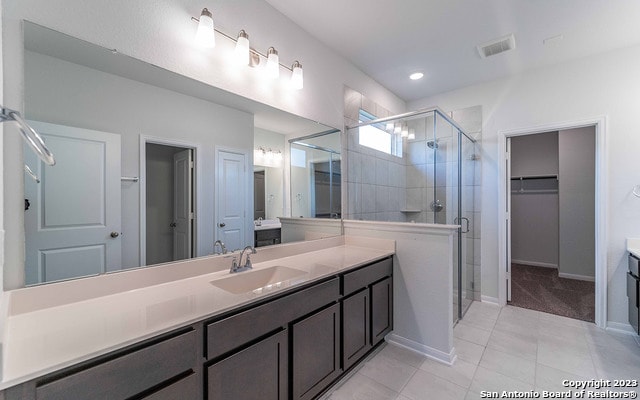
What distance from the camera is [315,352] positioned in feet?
5.26

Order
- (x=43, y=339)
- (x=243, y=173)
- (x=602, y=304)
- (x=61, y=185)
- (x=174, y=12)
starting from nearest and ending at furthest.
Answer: (x=43, y=339) < (x=61, y=185) < (x=174, y=12) < (x=243, y=173) < (x=602, y=304)

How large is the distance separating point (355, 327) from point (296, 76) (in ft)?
6.60

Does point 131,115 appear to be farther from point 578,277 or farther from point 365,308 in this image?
point 578,277

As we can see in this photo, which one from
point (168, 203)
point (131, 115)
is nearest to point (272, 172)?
point (168, 203)

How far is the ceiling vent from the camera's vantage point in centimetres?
246

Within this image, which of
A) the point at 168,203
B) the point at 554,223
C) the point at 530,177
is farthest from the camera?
the point at 530,177

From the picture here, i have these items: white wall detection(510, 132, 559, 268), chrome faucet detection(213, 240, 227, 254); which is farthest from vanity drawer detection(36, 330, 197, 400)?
white wall detection(510, 132, 559, 268)

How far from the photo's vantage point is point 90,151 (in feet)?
4.13

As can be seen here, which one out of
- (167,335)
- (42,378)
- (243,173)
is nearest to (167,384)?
(167,335)

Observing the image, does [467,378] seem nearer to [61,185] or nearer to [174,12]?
[61,185]

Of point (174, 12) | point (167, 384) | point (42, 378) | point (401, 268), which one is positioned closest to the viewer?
point (42, 378)

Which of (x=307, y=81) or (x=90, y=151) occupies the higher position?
(x=307, y=81)

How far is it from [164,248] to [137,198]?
12.2 inches

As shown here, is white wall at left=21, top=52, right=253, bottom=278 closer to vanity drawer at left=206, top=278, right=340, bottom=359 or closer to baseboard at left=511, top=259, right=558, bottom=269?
vanity drawer at left=206, top=278, right=340, bottom=359
